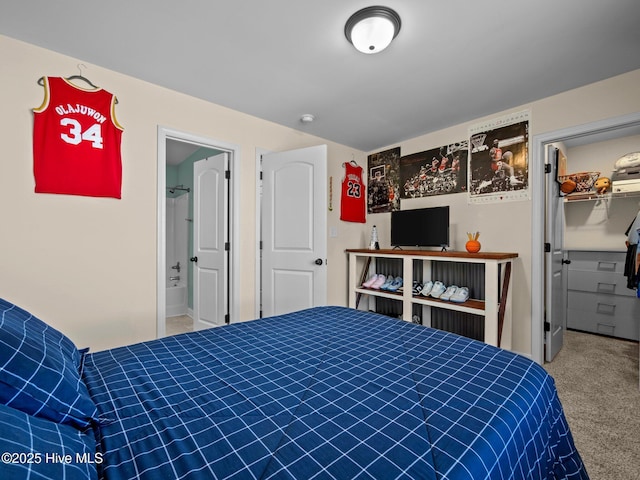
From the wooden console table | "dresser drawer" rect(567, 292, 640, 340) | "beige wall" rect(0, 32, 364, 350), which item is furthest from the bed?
"dresser drawer" rect(567, 292, 640, 340)

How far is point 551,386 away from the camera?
114 cm

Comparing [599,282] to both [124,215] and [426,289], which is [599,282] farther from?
[124,215]

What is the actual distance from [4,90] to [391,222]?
11.2 feet

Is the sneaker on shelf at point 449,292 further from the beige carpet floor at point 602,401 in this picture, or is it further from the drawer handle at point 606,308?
the drawer handle at point 606,308

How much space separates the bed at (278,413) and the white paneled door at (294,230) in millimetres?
1685

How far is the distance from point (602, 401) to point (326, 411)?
2.40m

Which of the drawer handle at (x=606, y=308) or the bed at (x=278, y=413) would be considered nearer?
the bed at (x=278, y=413)

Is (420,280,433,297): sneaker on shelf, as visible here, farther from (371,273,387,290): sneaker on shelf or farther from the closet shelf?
the closet shelf

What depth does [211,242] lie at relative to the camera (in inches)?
131

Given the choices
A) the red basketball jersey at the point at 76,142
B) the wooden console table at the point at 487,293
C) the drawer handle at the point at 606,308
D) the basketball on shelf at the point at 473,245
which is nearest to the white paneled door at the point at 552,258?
the wooden console table at the point at 487,293

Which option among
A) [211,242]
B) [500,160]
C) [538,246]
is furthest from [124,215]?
[538,246]

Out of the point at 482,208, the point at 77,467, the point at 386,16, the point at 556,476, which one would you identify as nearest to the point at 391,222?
the point at 482,208

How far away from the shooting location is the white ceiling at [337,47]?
1621mm

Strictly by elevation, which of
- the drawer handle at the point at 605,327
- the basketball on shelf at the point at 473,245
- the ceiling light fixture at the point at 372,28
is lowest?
the drawer handle at the point at 605,327
